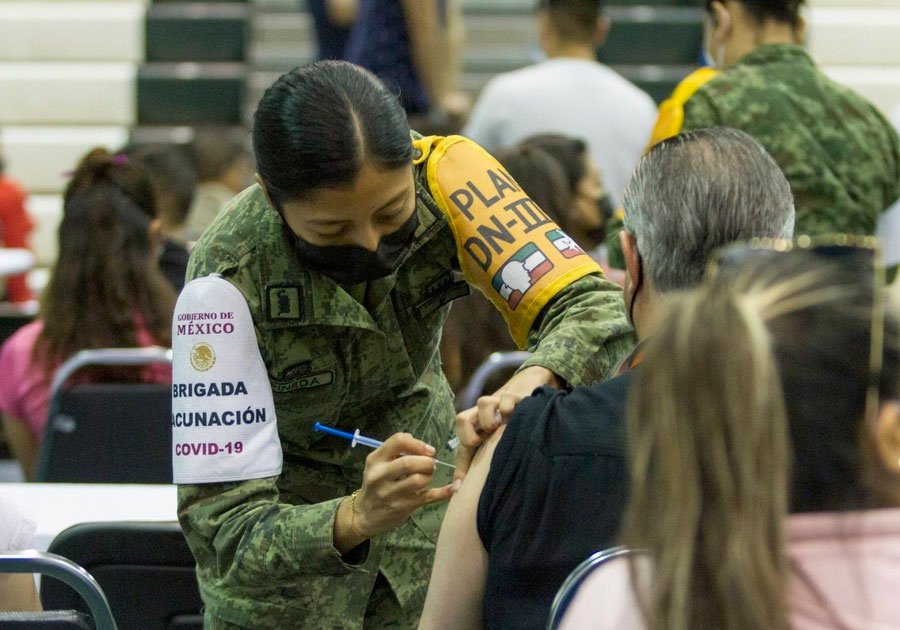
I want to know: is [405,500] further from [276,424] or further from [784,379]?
[784,379]

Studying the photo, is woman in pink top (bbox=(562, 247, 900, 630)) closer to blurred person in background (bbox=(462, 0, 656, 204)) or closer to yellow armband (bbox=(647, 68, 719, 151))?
yellow armband (bbox=(647, 68, 719, 151))

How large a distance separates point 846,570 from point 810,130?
80.0 inches

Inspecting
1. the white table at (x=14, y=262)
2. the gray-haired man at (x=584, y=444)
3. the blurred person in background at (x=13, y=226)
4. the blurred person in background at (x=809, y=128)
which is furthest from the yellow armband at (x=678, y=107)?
the blurred person in background at (x=13, y=226)

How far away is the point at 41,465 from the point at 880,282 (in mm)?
2284

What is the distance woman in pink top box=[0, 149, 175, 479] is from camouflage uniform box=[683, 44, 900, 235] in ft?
4.34

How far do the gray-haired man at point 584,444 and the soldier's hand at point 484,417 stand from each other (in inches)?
0.9

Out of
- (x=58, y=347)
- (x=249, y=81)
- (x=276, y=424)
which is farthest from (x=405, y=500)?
(x=249, y=81)

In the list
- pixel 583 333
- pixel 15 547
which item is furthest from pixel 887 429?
pixel 15 547

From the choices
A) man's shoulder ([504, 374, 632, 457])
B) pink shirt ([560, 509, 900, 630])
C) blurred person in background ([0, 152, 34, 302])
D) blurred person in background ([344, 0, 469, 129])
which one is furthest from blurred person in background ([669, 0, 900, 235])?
blurred person in background ([0, 152, 34, 302])

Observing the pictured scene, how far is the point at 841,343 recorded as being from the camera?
1061 millimetres

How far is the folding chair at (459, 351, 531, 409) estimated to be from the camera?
3.06 meters

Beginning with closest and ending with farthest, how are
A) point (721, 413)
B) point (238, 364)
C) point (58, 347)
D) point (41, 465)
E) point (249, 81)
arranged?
point (721, 413)
point (238, 364)
point (41, 465)
point (58, 347)
point (249, 81)

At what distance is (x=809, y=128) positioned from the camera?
9.77 ft

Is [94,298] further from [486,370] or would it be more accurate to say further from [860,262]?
[860,262]
